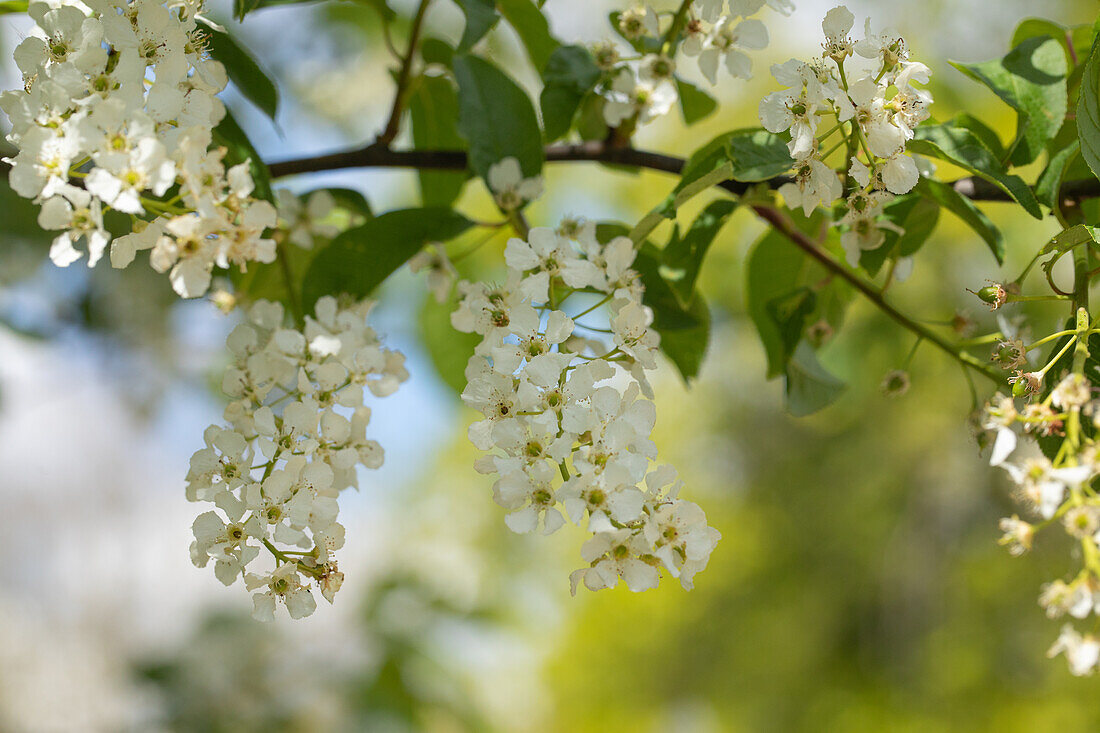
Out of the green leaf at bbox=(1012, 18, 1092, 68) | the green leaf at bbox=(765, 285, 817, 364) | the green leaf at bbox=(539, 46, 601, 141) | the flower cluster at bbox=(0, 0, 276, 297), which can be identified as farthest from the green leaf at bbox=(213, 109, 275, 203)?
the green leaf at bbox=(1012, 18, 1092, 68)

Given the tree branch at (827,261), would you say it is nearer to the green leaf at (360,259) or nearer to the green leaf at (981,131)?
the green leaf at (981,131)

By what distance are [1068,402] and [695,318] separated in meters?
0.19

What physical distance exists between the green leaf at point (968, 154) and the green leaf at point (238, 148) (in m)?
0.27

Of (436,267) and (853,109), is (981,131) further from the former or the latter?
(436,267)

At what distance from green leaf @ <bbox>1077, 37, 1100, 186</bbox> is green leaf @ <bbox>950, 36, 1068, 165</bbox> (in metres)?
0.06

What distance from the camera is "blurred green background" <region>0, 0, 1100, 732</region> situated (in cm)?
144

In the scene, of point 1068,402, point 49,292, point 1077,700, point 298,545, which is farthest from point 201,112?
point 1077,700

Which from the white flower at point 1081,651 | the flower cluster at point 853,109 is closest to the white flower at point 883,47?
the flower cluster at point 853,109

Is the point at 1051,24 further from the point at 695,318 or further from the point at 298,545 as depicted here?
the point at 298,545

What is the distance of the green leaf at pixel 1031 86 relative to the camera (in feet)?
1.31

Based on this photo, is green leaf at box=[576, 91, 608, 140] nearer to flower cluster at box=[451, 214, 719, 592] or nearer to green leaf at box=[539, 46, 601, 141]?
green leaf at box=[539, 46, 601, 141]

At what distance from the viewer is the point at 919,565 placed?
4.44 m

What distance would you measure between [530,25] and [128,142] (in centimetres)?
32

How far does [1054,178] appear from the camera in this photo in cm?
37
